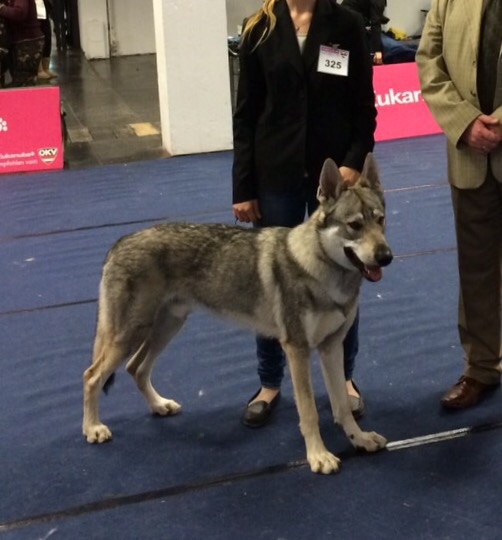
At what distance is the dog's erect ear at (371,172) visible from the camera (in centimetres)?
255

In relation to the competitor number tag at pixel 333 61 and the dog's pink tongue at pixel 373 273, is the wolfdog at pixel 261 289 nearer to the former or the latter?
the dog's pink tongue at pixel 373 273

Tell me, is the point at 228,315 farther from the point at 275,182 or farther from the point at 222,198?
the point at 222,198

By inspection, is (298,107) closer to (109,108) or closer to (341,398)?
(341,398)

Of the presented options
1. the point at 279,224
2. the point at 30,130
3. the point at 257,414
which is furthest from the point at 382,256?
the point at 30,130

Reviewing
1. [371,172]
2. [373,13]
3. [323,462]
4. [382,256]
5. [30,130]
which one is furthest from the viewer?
[373,13]

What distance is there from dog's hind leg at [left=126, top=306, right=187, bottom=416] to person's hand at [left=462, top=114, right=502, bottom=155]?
122 centimetres

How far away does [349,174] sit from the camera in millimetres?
2756

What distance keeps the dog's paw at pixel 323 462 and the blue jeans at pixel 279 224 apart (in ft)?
1.52

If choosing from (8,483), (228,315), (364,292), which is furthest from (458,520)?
(364,292)

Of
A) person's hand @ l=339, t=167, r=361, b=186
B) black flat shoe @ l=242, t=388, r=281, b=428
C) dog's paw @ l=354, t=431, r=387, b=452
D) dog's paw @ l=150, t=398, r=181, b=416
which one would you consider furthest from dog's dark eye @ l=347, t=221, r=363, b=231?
dog's paw @ l=150, t=398, r=181, b=416

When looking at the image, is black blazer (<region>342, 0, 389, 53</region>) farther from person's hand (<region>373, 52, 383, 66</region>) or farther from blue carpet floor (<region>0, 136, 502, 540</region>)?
blue carpet floor (<region>0, 136, 502, 540</region>)

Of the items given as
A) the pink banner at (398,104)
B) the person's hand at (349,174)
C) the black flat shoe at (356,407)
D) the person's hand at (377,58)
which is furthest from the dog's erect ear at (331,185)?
the person's hand at (377,58)

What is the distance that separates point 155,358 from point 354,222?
3.47 feet

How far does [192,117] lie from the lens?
7.01m
